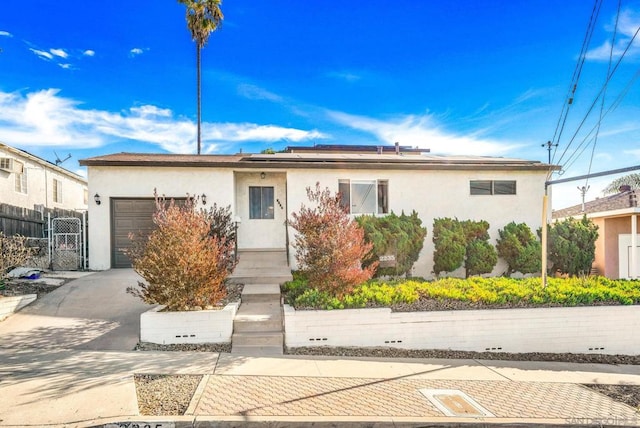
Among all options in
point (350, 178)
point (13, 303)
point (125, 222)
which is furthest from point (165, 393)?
point (350, 178)

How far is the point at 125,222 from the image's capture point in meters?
11.8

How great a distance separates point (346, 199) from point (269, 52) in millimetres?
5709

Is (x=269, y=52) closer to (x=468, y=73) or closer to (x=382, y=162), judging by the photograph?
(x=382, y=162)

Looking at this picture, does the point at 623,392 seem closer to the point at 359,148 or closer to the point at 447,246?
the point at 447,246

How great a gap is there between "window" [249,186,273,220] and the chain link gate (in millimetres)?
5222

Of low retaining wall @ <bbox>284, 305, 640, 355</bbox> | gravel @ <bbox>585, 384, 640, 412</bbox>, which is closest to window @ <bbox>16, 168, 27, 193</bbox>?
low retaining wall @ <bbox>284, 305, 640, 355</bbox>

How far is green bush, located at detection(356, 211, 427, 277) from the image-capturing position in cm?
1055

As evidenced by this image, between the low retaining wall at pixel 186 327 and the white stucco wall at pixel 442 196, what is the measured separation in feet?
17.1

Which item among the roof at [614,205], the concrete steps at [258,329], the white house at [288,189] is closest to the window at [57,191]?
the white house at [288,189]

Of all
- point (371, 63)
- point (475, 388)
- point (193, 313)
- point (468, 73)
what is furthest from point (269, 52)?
point (475, 388)

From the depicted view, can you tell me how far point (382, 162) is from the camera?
40.8ft

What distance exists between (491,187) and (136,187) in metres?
11.1

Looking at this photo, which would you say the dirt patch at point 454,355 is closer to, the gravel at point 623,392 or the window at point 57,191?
the gravel at point 623,392

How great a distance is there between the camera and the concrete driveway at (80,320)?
6.44m
